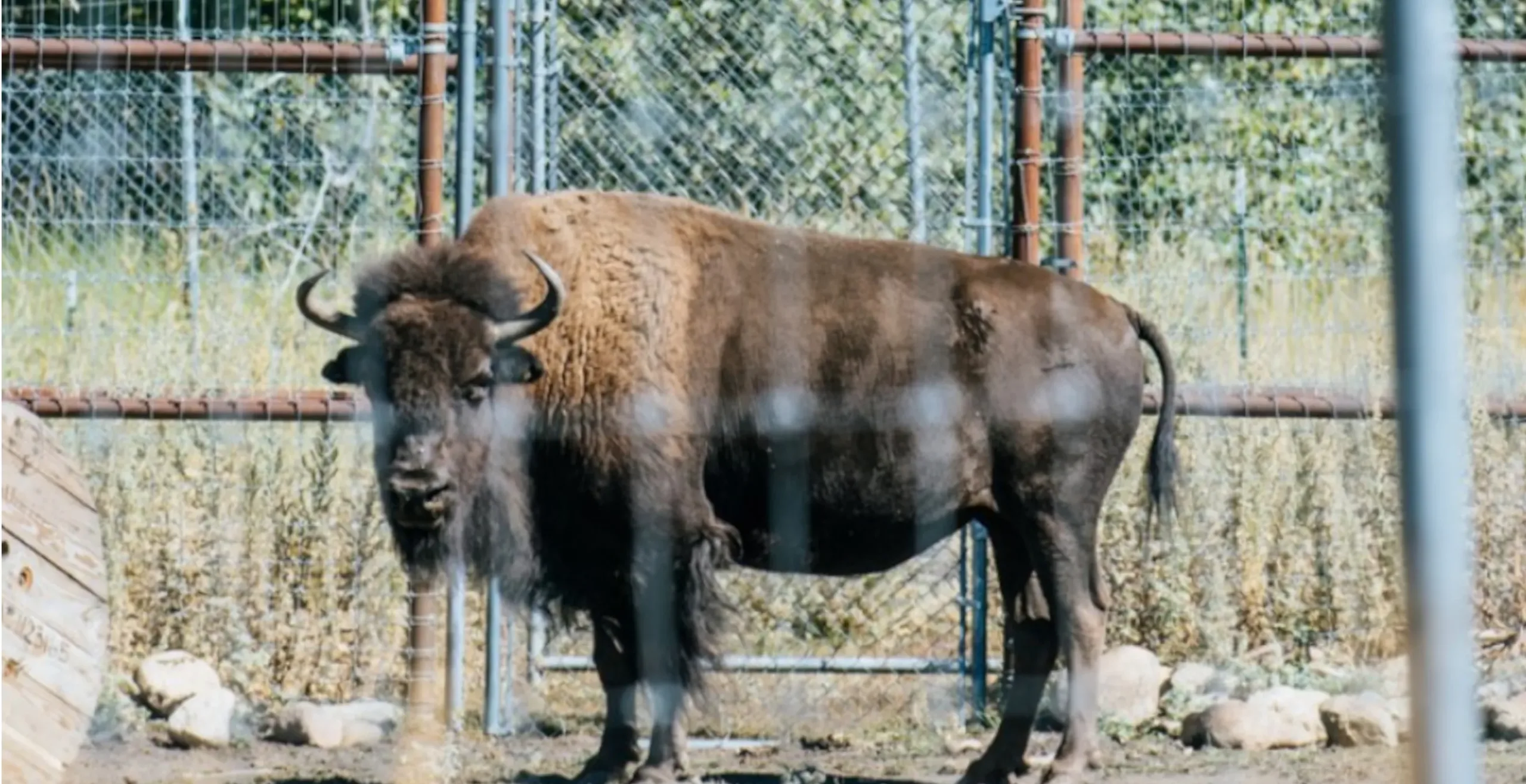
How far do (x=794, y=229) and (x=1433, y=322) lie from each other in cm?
436

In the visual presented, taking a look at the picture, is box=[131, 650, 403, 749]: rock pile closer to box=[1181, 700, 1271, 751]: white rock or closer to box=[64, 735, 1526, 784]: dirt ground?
box=[64, 735, 1526, 784]: dirt ground

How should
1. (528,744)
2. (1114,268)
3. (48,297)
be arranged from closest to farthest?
1. (528,744)
2. (1114,268)
3. (48,297)

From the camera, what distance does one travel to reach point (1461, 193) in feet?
20.0

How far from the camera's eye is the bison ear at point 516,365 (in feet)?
16.1

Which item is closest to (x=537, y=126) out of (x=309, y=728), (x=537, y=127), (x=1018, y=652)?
(x=537, y=127)

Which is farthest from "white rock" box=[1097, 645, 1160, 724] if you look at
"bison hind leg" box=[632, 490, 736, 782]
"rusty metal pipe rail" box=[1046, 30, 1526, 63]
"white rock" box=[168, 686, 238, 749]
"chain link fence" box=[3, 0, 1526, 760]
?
"white rock" box=[168, 686, 238, 749]

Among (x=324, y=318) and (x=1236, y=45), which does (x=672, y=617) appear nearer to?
(x=324, y=318)

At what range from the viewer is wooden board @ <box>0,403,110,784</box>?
4020 millimetres

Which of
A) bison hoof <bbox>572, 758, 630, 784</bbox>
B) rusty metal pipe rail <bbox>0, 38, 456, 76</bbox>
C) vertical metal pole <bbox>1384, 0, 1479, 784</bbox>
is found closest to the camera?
vertical metal pole <bbox>1384, 0, 1479, 784</bbox>

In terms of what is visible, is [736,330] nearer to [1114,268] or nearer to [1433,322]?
[1114,268]

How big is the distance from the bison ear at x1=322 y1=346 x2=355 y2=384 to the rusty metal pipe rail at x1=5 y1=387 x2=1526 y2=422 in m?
0.30

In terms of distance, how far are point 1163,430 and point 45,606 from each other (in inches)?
112

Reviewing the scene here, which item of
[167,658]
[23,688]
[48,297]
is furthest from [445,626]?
[48,297]

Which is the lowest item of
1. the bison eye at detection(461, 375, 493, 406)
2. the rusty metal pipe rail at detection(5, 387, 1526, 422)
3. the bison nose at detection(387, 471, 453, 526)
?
the bison nose at detection(387, 471, 453, 526)
